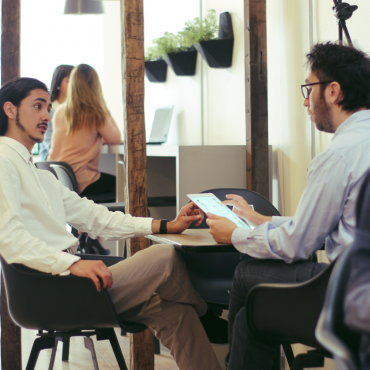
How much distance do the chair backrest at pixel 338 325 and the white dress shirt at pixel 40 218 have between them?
35.6 inches

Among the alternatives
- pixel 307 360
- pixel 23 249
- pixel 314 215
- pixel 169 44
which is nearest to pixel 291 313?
pixel 307 360

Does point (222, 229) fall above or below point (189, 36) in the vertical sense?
below

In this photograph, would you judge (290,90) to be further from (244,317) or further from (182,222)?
(244,317)

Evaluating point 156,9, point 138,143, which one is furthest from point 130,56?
point 156,9

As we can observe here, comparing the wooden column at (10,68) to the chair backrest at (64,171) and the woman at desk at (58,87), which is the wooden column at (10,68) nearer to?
the chair backrest at (64,171)

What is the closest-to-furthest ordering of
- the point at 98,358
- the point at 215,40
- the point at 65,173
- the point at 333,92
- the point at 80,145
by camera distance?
the point at 333,92, the point at 98,358, the point at 65,173, the point at 215,40, the point at 80,145

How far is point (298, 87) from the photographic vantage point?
8.51 feet

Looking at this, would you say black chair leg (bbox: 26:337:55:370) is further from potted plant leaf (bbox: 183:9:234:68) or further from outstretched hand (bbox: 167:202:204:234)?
potted plant leaf (bbox: 183:9:234:68)

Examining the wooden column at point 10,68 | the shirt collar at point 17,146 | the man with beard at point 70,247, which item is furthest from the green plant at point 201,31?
the shirt collar at point 17,146

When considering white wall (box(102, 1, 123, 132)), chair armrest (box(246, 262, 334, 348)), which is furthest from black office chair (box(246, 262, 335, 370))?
white wall (box(102, 1, 123, 132))

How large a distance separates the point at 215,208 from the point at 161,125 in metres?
2.64

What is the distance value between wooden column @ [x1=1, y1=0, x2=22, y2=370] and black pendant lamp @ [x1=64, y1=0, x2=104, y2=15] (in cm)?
225

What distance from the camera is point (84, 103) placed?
3.36m

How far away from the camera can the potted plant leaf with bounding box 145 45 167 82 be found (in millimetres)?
4168
